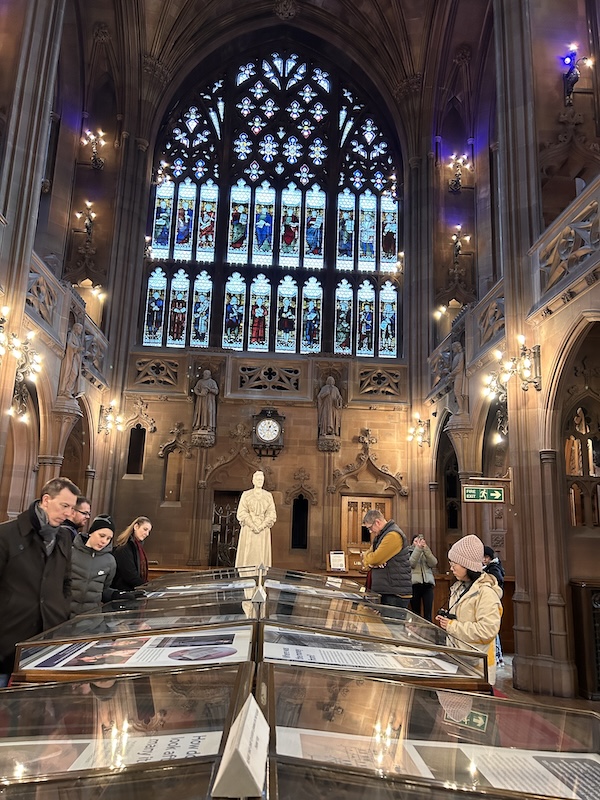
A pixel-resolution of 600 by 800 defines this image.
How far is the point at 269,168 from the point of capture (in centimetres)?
1848

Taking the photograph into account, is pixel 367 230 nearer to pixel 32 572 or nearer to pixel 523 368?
pixel 523 368

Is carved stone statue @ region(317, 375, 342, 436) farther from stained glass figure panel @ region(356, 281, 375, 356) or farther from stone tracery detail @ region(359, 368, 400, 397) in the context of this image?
stained glass figure panel @ region(356, 281, 375, 356)

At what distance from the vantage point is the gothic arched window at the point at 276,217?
1742 centimetres

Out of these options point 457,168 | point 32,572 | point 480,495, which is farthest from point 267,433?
point 32,572

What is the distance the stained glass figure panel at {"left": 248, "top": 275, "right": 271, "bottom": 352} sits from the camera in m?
17.3

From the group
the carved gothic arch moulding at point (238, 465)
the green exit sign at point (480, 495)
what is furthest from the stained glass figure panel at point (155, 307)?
the green exit sign at point (480, 495)

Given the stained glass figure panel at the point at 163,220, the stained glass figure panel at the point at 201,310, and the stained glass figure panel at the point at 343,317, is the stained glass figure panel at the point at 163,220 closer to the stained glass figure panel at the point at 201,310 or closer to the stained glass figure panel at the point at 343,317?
the stained glass figure panel at the point at 201,310

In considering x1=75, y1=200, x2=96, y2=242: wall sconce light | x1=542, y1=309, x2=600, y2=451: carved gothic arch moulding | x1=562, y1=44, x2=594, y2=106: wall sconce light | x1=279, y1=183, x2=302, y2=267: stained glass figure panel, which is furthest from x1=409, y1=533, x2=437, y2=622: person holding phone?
x1=75, y1=200, x2=96, y2=242: wall sconce light

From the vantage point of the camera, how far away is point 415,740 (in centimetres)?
165

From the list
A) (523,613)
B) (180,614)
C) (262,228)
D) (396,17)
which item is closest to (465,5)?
(396,17)

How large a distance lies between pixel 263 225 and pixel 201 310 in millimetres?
3147

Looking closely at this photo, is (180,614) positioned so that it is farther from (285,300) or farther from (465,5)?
(465,5)

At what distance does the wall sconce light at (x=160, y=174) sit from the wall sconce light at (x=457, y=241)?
8427 mm

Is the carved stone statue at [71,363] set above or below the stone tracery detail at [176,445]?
above
